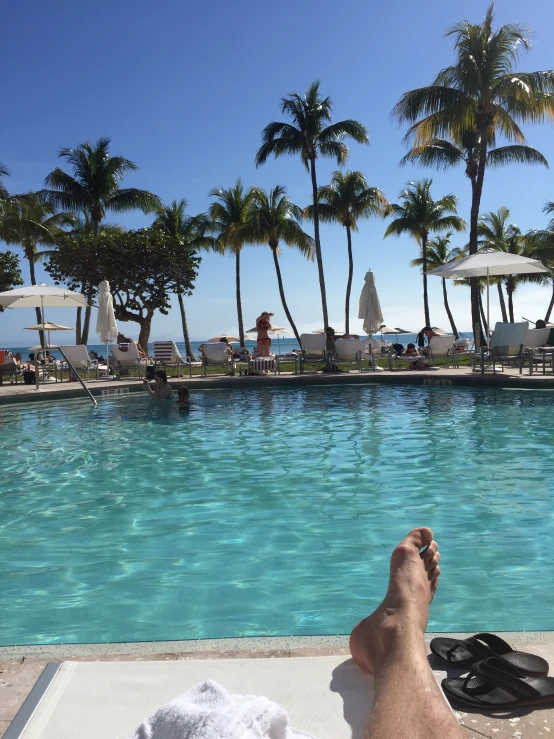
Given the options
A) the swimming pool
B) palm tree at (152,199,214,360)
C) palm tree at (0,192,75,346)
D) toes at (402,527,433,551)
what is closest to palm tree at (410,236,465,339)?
palm tree at (152,199,214,360)

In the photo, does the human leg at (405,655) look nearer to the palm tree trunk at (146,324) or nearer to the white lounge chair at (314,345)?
the white lounge chair at (314,345)

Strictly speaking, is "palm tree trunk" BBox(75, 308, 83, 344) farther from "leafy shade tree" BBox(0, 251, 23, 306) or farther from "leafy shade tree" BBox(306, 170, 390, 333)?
"leafy shade tree" BBox(306, 170, 390, 333)

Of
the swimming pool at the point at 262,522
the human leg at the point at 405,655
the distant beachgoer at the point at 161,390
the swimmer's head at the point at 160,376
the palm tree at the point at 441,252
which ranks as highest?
the palm tree at the point at 441,252

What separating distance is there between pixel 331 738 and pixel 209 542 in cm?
275

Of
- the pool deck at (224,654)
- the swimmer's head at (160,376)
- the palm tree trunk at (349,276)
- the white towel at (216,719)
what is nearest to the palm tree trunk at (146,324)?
the palm tree trunk at (349,276)

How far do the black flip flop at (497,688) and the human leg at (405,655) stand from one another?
17 centimetres

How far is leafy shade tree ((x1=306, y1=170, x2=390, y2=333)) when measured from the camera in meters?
28.1

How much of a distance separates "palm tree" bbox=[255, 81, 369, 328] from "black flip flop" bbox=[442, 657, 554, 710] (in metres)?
18.7

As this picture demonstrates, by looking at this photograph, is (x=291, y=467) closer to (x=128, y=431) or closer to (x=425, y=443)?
(x=425, y=443)

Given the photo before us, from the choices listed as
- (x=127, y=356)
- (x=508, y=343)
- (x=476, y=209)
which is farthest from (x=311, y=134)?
(x=508, y=343)

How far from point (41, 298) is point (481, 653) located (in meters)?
14.1

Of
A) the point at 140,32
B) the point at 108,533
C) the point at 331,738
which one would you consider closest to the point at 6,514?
the point at 108,533

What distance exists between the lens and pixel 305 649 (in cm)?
216

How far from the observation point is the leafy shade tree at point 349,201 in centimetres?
2814
